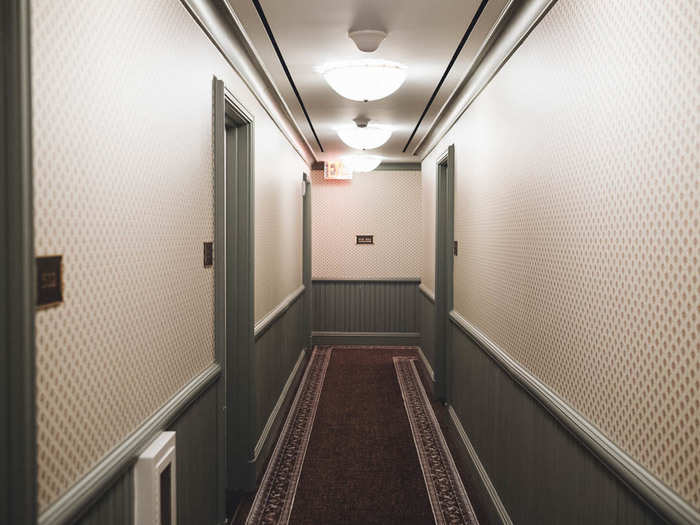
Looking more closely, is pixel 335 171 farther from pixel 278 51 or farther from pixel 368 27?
pixel 368 27

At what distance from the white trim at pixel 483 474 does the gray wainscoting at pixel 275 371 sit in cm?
131

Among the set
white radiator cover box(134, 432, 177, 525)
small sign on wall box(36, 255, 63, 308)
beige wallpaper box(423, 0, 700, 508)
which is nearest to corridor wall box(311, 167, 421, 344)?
beige wallpaper box(423, 0, 700, 508)

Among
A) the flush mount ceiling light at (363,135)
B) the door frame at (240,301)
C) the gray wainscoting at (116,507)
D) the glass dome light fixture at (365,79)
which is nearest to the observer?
the gray wainscoting at (116,507)

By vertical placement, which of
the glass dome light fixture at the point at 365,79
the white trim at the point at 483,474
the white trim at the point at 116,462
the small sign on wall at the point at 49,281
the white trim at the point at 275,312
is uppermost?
the glass dome light fixture at the point at 365,79

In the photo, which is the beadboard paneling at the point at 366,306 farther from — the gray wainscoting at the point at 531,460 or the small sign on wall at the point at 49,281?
the small sign on wall at the point at 49,281

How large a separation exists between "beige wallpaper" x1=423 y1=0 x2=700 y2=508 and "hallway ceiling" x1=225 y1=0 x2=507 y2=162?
1.15 ft

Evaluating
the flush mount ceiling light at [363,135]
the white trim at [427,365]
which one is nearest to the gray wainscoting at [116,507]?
the flush mount ceiling light at [363,135]

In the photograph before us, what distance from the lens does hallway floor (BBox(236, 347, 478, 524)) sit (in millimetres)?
2791

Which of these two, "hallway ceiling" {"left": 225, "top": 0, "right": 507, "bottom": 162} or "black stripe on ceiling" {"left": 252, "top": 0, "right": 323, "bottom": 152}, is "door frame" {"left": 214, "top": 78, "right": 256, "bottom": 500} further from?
"hallway ceiling" {"left": 225, "top": 0, "right": 507, "bottom": 162}

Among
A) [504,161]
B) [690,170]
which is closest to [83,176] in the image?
[690,170]

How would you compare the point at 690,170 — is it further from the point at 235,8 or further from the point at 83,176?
the point at 235,8

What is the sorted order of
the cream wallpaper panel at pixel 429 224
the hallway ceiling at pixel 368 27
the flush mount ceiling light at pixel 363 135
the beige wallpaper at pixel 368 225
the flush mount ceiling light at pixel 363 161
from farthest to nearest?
the beige wallpaper at pixel 368 225 → the flush mount ceiling light at pixel 363 161 → the cream wallpaper panel at pixel 429 224 → the flush mount ceiling light at pixel 363 135 → the hallway ceiling at pixel 368 27

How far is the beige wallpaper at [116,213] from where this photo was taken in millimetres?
1104

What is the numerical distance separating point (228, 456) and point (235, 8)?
2.37m
